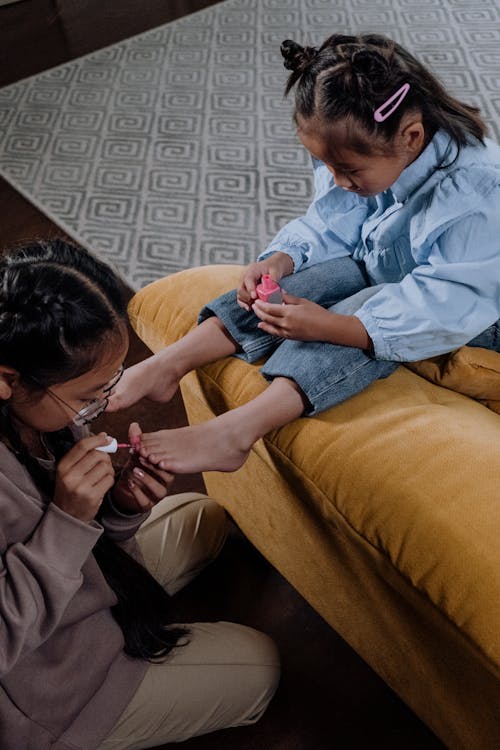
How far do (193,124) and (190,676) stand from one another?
229 cm

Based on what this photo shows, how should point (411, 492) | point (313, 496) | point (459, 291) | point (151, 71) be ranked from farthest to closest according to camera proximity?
point (151, 71), point (459, 291), point (313, 496), point (411, 492)

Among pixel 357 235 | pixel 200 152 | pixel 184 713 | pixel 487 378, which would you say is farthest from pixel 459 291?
pixel 200 152

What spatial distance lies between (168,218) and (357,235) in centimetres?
116

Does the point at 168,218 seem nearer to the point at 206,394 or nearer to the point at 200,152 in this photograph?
the point at 200,152

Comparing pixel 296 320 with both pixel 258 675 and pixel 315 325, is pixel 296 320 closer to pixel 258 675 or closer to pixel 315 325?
pixel 315 325

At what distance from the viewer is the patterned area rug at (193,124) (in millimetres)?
2393

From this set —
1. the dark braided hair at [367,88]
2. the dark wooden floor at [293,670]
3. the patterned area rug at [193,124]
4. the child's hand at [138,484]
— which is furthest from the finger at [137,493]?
the patterned area rug at [193,124]

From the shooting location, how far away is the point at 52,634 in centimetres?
97

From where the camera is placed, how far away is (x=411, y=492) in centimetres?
94

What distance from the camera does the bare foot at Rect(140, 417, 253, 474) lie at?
1.14 meters

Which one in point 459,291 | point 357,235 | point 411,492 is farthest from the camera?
point 357,235

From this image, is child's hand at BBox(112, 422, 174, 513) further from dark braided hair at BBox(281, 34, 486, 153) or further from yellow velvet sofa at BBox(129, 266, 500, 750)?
dark braided hair at BBox(281, 34, 486, 153)

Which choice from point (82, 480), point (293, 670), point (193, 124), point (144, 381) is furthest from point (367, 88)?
point (193, 124)

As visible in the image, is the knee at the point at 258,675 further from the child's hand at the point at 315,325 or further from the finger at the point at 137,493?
the child's hand at the point at 315,325
